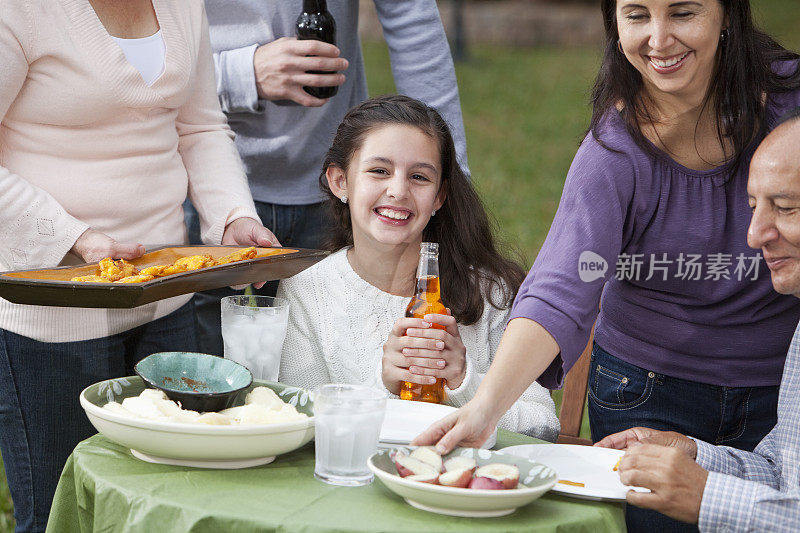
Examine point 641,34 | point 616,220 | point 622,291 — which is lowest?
point 622,291

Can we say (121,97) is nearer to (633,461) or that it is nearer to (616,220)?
(616,220)

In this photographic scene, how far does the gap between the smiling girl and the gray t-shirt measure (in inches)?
11.0

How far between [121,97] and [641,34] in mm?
1131

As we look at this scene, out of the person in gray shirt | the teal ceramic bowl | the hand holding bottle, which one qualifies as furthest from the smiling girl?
the teal ceramic bowl

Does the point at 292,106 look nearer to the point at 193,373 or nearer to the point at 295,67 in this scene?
the point at 295,67

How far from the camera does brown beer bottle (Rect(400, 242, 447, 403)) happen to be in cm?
213

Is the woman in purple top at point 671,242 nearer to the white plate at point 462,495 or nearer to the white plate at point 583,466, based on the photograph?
the white plate at point 583,466

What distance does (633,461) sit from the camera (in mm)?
1729

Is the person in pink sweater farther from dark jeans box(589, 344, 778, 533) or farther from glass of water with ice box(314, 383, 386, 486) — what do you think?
dark jeans box(589, 344, 778, 533)

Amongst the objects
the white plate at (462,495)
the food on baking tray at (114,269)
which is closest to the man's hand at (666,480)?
the white plate at (462,495)

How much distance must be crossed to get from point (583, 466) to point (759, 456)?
1.51 feet

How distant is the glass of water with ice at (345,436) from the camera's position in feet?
5.51

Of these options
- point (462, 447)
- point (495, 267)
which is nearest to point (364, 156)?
point (495, 267)

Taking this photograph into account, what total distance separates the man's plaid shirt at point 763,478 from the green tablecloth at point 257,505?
0.17m
